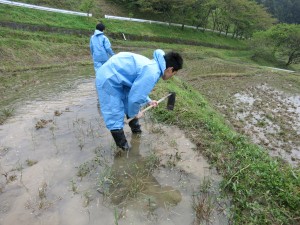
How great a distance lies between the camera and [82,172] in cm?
422

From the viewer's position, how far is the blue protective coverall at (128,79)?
3.92 meters

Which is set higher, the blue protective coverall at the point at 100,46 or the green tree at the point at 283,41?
the blue protective coverall at the point at 100,46

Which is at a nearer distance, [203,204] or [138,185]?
[203,204]

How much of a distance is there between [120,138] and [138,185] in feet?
3.26

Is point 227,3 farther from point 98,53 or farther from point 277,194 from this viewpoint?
point 277,194

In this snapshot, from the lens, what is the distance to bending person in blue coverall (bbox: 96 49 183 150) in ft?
12.9

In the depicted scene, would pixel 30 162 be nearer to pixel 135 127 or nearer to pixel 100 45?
pixel 135 127

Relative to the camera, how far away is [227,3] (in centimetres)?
3578

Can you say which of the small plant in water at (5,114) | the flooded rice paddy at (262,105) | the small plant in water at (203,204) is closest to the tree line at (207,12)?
the flooded rice paddy at (262,105)

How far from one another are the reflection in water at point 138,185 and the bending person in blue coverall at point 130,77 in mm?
810

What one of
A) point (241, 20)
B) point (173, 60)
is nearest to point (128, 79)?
point (173, 60)

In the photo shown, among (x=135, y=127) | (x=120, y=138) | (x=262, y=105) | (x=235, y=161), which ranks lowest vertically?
(x=262, y=105)

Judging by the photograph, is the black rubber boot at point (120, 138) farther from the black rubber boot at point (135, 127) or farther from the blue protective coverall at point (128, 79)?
the black rubber boot at point (135, 127)

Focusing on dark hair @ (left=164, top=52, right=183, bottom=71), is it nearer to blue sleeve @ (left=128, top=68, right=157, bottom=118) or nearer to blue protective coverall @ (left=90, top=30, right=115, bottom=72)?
blue sleeve @ (left=128, top=68, right=157, bottom=118)
